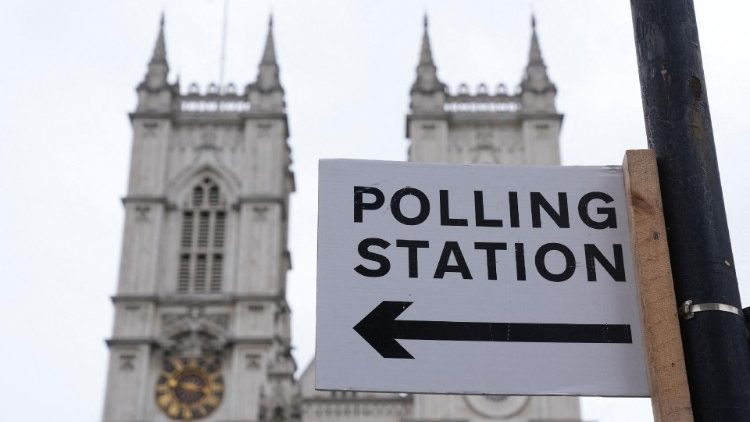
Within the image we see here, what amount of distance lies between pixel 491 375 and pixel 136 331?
2966 centimetres

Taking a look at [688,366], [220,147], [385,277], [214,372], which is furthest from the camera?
[220,147]

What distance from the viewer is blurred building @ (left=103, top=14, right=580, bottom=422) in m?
30.7

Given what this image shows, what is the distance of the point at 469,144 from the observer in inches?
1315

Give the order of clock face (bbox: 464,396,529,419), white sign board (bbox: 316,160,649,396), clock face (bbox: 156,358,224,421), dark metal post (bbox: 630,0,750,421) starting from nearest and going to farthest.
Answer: dark metal post (bbox: 630,0,750,421) → white sign board (bbox: 316,160,649,396) → clock face (bbox: 464,396,529,419) → clock face (bbox: 156,358,224,421)

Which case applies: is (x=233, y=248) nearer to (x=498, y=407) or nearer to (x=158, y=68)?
(x=158, y=68)

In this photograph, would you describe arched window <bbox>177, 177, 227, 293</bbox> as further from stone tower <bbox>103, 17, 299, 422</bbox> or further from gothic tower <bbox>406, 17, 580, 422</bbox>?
gothic tower <bbox>406, 17, 580, 422</bbox>

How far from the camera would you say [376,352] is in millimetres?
2574

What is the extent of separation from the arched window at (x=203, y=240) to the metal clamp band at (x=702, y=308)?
98.8ft

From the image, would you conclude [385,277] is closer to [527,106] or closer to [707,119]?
[707,119]

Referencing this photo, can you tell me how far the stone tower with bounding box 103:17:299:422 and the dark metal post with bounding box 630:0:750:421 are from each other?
94.4ft

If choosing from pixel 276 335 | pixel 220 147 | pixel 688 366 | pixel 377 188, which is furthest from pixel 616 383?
pixel 220 147

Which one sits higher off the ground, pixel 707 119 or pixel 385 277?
pixel 707 119

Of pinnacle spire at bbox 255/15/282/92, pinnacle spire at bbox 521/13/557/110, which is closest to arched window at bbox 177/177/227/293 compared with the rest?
pinnacle spire at bbox 255/15/282/92

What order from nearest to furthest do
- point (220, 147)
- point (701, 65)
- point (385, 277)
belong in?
point (701, 65), point (385, 277), point (220, 147)
